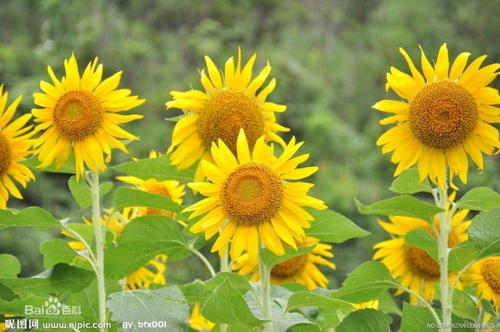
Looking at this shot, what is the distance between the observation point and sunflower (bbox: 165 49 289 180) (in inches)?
43.5

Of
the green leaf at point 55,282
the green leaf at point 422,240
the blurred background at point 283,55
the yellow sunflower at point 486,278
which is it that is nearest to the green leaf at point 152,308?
the green leaf at point 55,282

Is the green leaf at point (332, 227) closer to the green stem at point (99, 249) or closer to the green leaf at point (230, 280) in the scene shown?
the green leaf at point (230, 280)

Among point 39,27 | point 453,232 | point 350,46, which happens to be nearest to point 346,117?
point 350,46

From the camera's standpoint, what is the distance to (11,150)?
1.11 m

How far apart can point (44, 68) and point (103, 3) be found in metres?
2.54

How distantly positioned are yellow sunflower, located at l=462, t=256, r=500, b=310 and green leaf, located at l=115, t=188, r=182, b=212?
1.39ft

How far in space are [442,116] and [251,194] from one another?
28 centimetres

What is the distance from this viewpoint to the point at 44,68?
10.1 meters

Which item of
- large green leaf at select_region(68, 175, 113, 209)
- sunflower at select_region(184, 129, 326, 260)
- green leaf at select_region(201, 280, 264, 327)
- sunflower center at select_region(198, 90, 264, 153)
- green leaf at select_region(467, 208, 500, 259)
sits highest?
sunflower center at select_region(198, 90, 264, 153)

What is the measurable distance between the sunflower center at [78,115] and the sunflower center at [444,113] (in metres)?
0.43

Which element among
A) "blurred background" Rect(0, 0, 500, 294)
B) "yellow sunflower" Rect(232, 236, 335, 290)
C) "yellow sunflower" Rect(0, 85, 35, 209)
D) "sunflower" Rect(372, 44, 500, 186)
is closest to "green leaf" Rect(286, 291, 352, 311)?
"sunflower" Rect(372, 44, 500, 186)

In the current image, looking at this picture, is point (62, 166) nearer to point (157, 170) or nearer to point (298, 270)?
point (157, 170)

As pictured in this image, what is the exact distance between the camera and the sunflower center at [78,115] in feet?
3.51

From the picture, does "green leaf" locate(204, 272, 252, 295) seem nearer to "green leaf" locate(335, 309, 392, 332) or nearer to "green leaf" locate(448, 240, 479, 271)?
"green leaf" locate(335, 309, 392, 332)
